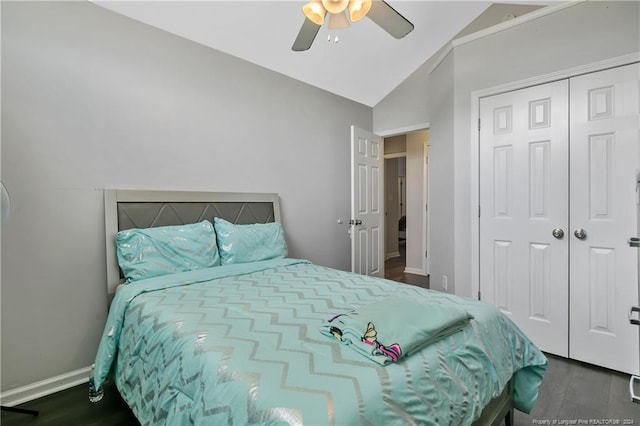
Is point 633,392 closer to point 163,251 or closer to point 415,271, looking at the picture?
point 163,251

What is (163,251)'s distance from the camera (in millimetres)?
2150

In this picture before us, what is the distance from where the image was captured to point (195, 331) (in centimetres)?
124

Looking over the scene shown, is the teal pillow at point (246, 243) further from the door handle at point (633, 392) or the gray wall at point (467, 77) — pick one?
the door handle at point (633, 392)

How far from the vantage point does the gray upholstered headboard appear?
7.12 ft

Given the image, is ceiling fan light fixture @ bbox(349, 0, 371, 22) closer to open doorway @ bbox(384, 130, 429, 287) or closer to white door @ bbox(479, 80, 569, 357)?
white door @ bbox(479, 80, 569, 357)

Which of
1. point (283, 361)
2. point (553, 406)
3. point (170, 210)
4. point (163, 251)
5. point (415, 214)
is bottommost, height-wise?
point (553, 406)

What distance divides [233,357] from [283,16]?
9.02ft

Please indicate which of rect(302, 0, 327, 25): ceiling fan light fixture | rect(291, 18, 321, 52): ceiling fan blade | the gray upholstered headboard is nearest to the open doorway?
the gray upholstered headboard

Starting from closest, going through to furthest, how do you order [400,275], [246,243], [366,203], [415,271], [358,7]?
[358,7] → [246,243] → [366,203] → [400,275] → [415,271]

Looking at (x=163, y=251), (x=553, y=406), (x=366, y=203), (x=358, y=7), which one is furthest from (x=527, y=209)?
(x=163, y=251)

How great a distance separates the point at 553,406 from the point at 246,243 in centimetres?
233

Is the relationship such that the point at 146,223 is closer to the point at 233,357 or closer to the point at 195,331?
the point at 195,331

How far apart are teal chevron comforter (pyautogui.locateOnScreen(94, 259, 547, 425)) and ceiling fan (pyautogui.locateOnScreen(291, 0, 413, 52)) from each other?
5.42ft

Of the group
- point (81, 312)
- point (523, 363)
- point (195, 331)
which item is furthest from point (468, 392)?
point (81, 312)
